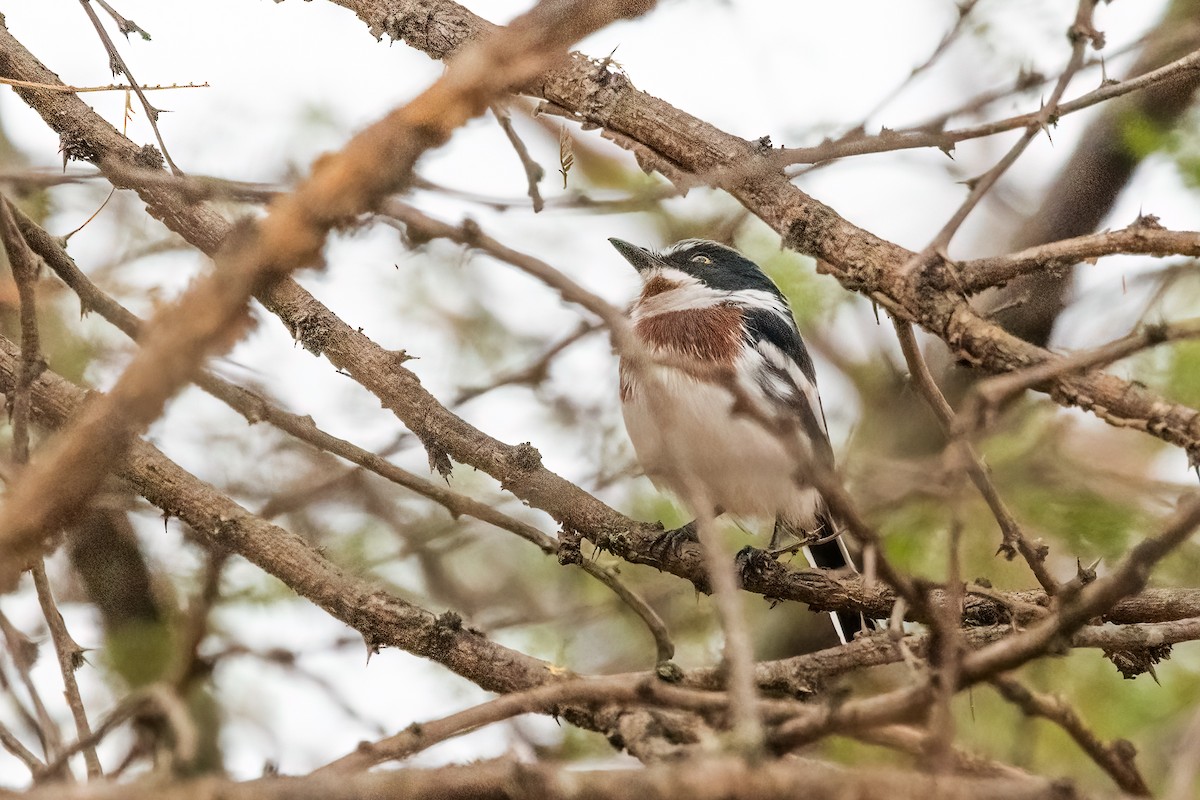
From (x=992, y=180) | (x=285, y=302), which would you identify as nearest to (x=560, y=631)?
(x=285, y=302)

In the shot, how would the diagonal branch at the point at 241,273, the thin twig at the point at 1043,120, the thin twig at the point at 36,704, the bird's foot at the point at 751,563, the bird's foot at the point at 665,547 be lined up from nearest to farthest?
the diagonal branch at the point at 241,273, the thin twig at the point at 36,704, the thin twig at the point at 1043,120, the bird's foot at the point at 665,547, the bird's foot at the point at 751,563

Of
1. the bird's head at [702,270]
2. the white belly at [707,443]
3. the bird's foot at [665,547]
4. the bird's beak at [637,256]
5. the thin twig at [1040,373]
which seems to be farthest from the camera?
the bird's beak at [637,256]

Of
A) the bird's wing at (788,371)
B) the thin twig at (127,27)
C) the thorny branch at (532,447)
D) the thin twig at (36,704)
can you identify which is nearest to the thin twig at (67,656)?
the thin twig at (36,704)

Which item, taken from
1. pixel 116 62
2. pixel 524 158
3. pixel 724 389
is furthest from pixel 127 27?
pixel 724 389

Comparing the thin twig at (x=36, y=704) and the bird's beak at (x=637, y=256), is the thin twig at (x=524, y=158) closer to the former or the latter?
the bird's beak at (x=637, y=256)

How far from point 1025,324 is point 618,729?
3.53 m

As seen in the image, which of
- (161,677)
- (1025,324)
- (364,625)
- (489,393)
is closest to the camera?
(364,625)

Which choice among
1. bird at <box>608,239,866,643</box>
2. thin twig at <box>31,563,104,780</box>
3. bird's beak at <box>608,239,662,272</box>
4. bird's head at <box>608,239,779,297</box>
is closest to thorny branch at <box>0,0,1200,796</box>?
thin twig at <box>31,563,104,780</box>

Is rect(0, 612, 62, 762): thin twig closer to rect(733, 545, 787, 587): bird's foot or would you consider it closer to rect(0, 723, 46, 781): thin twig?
rect(0, 723, 46, 781): thin twig

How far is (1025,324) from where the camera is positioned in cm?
553

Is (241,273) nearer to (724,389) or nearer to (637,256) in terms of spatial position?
(724,389)

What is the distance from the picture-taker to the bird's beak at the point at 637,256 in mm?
5664

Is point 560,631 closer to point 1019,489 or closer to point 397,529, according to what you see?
point 397,529

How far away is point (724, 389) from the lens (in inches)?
166
